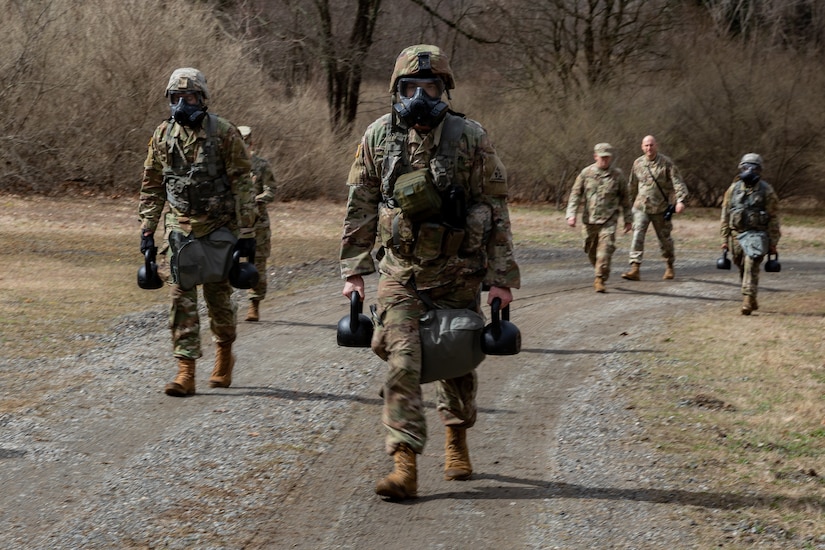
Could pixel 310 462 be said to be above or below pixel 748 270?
below

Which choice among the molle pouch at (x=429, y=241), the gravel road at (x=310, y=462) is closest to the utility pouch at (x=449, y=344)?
the molle pouch at (x=429, y=241)

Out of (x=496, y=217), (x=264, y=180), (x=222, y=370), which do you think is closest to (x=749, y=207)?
(x=264, y=180)

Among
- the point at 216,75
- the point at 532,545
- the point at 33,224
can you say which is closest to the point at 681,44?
the point at 216,75

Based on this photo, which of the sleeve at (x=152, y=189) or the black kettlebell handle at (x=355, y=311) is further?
the sleeve at (x=152, y=189)

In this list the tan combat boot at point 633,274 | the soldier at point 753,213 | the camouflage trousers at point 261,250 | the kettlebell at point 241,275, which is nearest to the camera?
the kettlebell at point 241,275

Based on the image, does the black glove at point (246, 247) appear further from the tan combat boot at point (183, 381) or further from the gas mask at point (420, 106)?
the gas mask at point (420, 106)

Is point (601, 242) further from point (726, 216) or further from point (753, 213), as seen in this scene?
point (753, 213)

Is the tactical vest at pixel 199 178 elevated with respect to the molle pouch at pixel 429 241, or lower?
elevated

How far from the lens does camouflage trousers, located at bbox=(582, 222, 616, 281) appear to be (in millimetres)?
14656

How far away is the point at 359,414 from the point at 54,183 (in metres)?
17.7

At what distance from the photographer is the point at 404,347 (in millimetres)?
5730

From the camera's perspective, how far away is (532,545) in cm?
532

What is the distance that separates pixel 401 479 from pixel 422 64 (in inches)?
84.1

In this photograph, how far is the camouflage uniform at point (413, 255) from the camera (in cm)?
576
